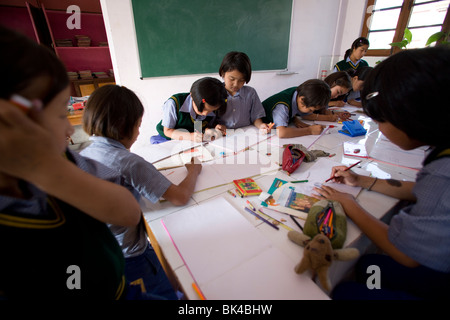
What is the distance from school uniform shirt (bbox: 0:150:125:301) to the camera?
0.37m

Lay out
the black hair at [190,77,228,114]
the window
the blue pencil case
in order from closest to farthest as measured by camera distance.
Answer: the black hair at [190,77,228,114]
the blue pencil case
the window

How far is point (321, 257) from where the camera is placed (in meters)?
0.57

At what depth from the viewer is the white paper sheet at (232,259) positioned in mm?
534

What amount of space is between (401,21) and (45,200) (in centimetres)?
528

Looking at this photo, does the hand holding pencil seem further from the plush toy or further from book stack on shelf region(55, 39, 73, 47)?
book stack on shelf region(55, 39, 73, 47)

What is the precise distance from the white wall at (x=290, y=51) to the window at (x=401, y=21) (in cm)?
24

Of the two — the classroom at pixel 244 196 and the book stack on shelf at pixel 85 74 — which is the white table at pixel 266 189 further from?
the book stack on shelf at pixel 85 74

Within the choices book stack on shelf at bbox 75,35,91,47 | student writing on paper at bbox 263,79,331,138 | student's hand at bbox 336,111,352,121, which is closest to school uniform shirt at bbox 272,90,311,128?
student writing on paper at bbox 263,79,331,138

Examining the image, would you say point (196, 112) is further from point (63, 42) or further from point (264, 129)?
point (63, 42)

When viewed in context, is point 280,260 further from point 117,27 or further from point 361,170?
Answer: point 117,27

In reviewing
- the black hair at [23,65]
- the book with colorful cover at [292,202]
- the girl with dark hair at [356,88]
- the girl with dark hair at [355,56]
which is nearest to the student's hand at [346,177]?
the book with colorful cover at [292,202]

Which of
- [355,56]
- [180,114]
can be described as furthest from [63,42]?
[355,56]

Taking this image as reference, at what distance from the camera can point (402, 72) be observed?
60cm

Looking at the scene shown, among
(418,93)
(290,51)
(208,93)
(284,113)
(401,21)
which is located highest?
(401,21)
